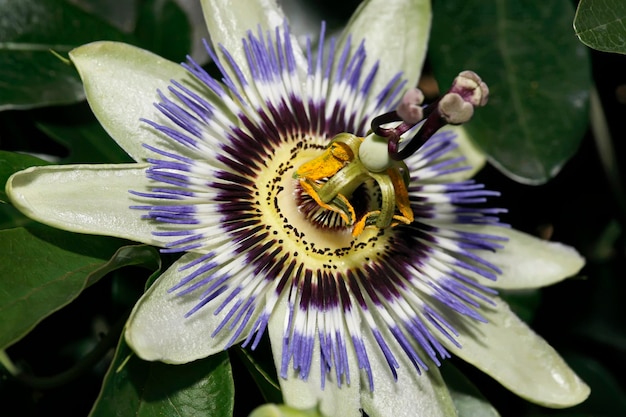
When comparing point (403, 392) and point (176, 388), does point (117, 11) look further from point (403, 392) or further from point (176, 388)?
point (403, 392)

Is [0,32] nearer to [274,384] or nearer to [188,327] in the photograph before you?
[188,327]

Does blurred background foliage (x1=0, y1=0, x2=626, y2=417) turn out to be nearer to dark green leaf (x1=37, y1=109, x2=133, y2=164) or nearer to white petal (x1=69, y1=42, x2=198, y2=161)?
dark green leaf (x1=37, y1=109, x2=133, y2=164)

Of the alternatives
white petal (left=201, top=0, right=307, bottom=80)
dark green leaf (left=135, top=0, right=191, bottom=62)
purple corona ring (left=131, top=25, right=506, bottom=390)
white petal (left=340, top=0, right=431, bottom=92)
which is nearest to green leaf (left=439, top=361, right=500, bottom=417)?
purple corona ring (left=131, top=25, right=506, bottom=390)

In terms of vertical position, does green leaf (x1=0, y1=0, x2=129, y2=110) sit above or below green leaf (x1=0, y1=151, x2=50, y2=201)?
above

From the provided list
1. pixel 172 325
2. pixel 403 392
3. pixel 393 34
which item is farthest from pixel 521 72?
pixel 172 325

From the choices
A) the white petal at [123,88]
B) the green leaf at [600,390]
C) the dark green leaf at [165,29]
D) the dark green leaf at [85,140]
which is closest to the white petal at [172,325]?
the white petal at [123,88]

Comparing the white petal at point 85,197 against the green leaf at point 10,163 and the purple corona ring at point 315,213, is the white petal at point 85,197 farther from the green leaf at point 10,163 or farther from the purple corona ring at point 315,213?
the green leaf at point 10,163
